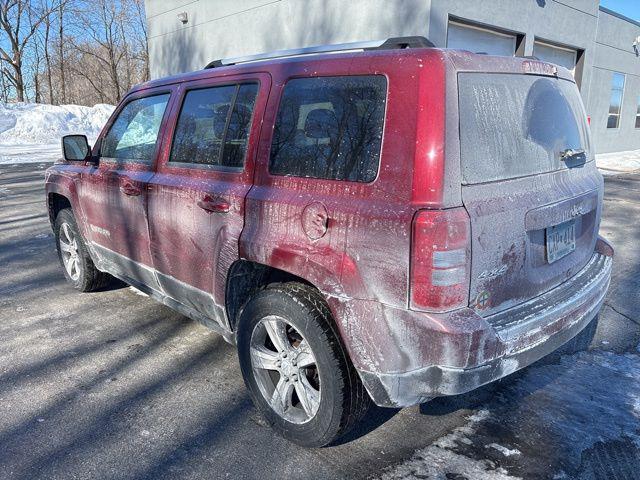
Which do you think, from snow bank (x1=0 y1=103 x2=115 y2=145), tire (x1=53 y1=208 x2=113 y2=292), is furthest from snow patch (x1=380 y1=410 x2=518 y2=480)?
snow bank (x1=0 y1=103 x2=115 y2=145)

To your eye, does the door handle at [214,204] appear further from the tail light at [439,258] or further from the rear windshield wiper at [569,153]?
the rear windshield wiper at [569,153]

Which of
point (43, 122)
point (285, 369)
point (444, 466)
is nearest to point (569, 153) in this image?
point (444, 466)

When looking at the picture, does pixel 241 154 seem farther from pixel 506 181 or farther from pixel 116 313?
pixel 116 313

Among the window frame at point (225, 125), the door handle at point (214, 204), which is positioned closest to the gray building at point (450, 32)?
the window frame at point (225, 125)

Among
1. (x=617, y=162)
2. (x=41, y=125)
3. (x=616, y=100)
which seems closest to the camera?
(x=617, y=162)

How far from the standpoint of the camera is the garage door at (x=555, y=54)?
47.3 ft

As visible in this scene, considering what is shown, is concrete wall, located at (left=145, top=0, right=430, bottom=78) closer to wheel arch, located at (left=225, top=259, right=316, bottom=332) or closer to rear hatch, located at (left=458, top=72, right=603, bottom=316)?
rear hatch, located at (left=458, top=72, right=603, bottom=316)

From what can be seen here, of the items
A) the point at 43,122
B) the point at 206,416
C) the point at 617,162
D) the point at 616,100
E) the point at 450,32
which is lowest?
the point at 206,416

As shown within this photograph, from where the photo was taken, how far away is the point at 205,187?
307 cm

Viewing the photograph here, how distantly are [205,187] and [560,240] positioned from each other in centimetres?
198

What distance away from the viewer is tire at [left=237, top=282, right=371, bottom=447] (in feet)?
8.01

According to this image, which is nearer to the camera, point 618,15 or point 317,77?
point 317,77

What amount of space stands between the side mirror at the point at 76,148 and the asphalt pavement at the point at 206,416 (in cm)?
132

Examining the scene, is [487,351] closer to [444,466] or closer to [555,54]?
[444,466]
